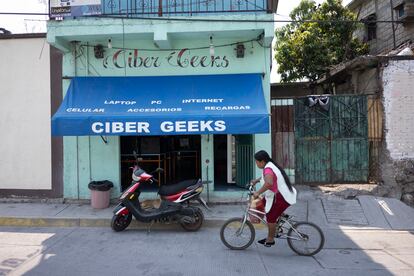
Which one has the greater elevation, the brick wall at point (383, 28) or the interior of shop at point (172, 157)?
the brick wall at point (383, 28)

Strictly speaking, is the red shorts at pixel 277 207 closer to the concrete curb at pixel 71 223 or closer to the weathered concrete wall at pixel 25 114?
the concrete curb at pixel 71 223

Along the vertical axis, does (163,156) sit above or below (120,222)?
above

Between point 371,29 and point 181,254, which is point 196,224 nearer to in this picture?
point 181,254

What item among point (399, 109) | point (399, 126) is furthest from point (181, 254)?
point (399, 109)

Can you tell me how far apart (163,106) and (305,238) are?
4.24m

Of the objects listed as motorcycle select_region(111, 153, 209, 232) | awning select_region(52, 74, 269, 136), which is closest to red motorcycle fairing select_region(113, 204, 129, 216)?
motorcycle select_region(111, 153, 209, 232)

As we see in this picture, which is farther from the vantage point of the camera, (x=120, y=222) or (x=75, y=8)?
(x=75, y=8)

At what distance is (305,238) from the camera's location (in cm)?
610

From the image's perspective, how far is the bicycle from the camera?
6105mm

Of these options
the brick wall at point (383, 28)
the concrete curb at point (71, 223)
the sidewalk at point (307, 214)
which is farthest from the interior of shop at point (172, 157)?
the brick wall at point (383, 28)

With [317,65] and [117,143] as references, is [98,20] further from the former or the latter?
[317,65]

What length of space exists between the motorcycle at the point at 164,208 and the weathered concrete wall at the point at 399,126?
498cm

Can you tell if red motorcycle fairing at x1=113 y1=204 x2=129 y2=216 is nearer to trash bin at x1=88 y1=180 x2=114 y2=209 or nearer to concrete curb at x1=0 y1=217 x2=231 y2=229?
concrete curb at x1=0 y1=217 x2=231 y2=229

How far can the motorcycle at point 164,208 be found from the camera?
7473mm
